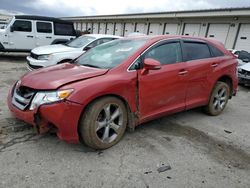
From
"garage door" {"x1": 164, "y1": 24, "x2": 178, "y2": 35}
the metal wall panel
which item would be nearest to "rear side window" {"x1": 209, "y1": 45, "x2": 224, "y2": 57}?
"garage door" {"x1": 164, "y1": 24, "x2": 178, "y2": 35}

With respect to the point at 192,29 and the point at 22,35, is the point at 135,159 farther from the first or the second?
the point at 192,29

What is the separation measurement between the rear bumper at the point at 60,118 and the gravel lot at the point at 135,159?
367 millimetres

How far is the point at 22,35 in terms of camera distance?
33.9 feet

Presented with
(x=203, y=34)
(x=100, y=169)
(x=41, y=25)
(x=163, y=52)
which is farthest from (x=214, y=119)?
(x=203, y=34)

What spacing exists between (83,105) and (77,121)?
22 cm

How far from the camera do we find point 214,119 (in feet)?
15.6

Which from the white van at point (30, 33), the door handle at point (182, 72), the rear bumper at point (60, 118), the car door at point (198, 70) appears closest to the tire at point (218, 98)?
the car door at point (198, 70)

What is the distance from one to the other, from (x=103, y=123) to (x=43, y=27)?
920 centimetres

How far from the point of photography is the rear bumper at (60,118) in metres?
2.68

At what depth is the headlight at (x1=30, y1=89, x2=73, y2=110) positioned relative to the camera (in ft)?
8.87

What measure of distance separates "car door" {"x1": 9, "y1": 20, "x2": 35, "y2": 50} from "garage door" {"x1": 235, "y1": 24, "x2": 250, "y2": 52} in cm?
Result: 1336

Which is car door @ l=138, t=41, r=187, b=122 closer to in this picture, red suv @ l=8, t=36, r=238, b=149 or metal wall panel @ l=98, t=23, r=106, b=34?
red suv @ l=8, t=36, r=238, b=149

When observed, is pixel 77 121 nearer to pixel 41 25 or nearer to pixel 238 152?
pixel 238 152

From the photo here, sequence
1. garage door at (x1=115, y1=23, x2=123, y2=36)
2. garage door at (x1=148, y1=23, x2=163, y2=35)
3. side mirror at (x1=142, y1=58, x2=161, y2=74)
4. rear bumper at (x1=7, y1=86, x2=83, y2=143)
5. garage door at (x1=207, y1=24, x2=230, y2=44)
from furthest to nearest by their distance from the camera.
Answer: garage door at (x1=115, y1=23, x2=123, y2=36) → garage door at (x1=148, y1=23, x2=163, y2=35) → garage door at (x1=207, y1=24, x2=230, y2=44) → side mirror at (x1=142, y1=58, x2=161, y2=74) → rear bumper at (x1=7, y1=86, x2=83, y2=143)
